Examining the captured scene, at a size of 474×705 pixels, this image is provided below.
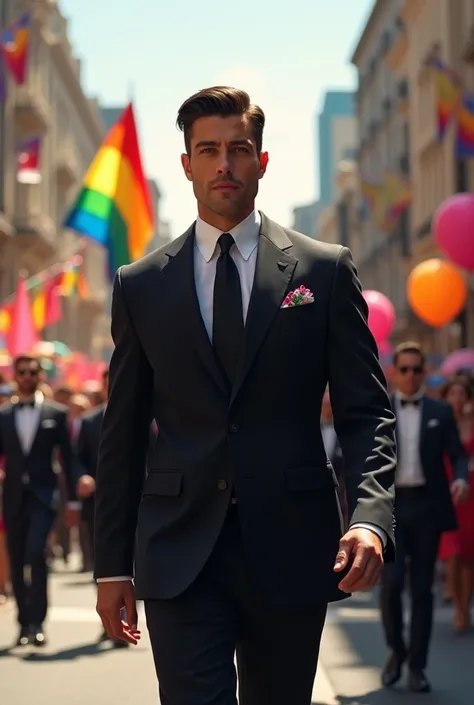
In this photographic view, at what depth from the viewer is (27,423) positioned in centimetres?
1120

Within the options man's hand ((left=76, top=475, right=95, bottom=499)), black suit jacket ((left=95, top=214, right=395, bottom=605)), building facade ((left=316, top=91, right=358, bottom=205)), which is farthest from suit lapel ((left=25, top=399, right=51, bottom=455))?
building facade ((left=316, top=91, right=358, bottom=205))

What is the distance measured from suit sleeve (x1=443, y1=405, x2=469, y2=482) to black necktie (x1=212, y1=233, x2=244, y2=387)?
5.51 m

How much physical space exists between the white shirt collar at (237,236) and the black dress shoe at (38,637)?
6656 mm

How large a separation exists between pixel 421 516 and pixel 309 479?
529cm

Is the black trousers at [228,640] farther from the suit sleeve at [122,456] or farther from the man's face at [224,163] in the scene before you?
the man's face at [224,163]

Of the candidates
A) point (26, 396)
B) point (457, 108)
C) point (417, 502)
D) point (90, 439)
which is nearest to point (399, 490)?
point (417, 502)

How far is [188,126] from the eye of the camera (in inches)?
159

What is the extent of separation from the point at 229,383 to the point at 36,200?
51.9 meters

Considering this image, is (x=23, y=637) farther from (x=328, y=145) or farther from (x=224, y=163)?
(x=328, y=145)

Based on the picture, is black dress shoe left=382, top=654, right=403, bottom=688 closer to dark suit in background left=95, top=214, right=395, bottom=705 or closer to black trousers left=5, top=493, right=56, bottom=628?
black trousers left=5, top=493, right=56, bottom=628

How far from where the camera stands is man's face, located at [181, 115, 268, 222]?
3.97 metres

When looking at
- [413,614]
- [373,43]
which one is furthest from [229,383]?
[373,43]

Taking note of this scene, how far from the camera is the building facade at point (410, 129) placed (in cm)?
4038

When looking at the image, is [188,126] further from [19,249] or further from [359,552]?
[19,249]
